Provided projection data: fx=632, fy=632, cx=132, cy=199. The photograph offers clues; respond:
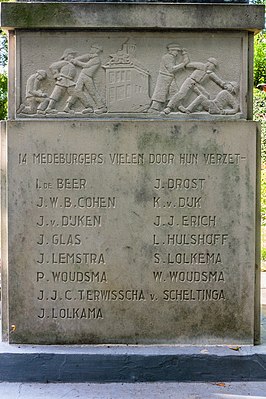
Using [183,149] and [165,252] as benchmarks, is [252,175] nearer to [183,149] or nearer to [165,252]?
Answer: [183,149]

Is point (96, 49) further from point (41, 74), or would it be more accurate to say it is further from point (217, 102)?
point (217, 102)

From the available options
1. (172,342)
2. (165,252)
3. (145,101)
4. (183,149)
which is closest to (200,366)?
(172,342)

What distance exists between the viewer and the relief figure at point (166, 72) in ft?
17.5

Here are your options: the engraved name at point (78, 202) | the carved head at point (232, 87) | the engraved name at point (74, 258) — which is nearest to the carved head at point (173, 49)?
the carved head at point (232, 87)

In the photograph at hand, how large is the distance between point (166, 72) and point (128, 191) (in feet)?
3.49

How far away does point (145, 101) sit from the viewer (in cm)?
539

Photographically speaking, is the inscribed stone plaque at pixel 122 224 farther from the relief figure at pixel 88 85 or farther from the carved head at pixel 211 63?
A: the carved head at pixel 211 63

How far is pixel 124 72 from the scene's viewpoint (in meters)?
5.33

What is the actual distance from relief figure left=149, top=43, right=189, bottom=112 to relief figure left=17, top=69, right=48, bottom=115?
92cm

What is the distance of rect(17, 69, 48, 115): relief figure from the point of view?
534 centimetres

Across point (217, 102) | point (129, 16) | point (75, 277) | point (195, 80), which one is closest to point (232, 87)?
point (217, 102)

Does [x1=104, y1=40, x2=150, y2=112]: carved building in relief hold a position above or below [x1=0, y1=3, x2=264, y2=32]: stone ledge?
below

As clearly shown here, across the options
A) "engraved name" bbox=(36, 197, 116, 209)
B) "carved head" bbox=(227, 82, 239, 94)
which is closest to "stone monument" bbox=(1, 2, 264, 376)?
"engraved name" bbox=(36, 197, 116, 209)

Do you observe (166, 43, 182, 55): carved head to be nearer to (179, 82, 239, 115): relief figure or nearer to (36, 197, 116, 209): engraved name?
(179, 82, 239, 115): relief figure
